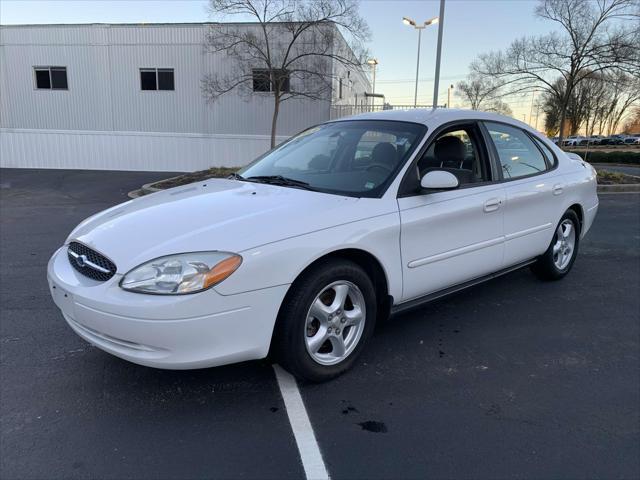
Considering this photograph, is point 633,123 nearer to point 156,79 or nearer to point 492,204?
point 156,79

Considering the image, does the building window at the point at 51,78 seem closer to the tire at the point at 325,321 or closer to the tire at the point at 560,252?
the tire at the point at 560,252

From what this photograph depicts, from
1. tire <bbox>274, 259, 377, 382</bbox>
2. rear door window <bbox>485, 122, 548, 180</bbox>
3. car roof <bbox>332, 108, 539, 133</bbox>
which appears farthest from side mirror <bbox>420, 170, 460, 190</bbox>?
rear door window <bbox>485, 122, 548, 180</bbox>

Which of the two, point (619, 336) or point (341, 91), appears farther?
point (341, 91)

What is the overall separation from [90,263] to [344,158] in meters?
1.93

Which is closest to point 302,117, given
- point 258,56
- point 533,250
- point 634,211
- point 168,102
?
point 258,56

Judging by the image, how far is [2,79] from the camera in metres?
21.2

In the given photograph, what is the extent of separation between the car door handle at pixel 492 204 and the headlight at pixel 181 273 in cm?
Answer: 216

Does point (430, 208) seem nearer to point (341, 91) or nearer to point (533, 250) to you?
point (533, 250)

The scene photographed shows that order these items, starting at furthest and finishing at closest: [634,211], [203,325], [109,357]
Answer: [634,211], [109,357], [203,325]

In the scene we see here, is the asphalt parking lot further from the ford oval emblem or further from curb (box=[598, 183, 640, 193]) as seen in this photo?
curb (box=[598, 183, 640, 193])

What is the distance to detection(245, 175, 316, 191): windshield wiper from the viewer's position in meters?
3.42

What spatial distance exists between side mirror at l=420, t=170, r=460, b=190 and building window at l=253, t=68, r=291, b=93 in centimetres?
1522

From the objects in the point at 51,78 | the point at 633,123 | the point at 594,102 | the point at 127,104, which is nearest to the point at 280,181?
the point at 127,104

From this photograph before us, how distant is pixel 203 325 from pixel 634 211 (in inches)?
398
